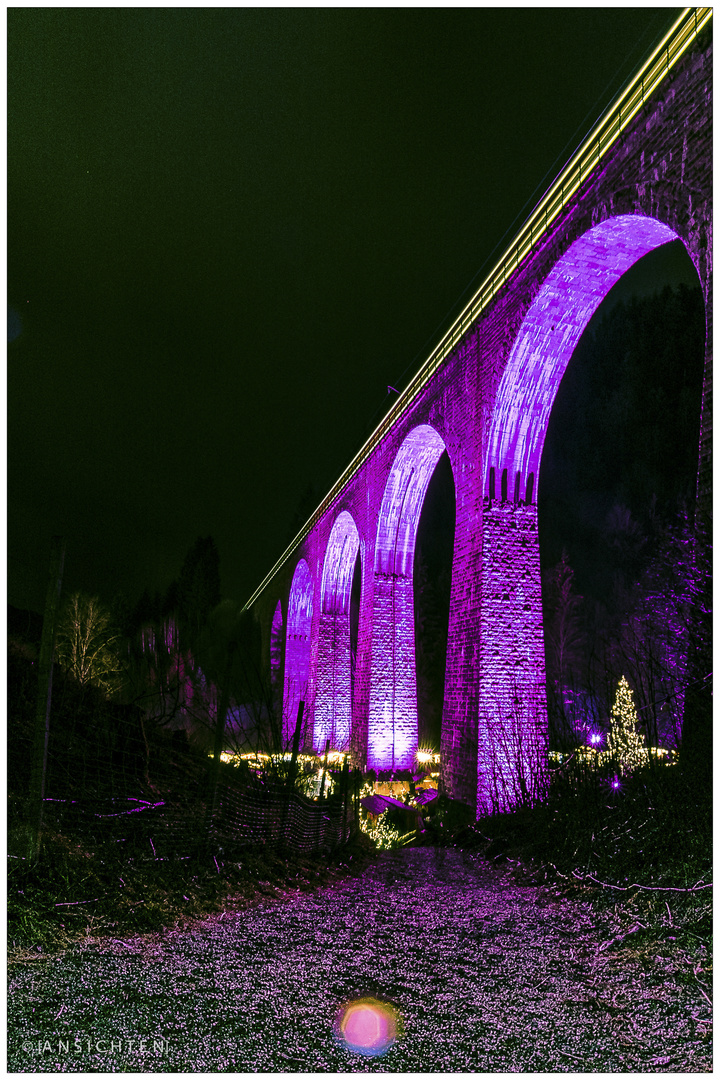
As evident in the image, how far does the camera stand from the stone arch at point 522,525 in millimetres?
7453

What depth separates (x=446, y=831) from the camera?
828cm

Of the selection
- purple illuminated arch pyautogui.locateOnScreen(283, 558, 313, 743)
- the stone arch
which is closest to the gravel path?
the stone arch

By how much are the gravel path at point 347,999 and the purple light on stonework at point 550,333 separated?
535 cm

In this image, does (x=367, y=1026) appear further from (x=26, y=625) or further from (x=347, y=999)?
(x=26, y=625)

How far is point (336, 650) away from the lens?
1831 cm

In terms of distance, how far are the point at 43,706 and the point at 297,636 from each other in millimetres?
22116

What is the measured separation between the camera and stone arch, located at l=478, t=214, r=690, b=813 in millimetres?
7453

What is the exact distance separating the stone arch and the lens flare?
4.26 meters

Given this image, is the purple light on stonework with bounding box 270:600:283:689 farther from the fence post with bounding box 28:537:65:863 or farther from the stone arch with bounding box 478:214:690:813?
the fence post with bounding box 28:537:65:863

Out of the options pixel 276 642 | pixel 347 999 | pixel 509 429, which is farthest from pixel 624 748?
pixel 276 642

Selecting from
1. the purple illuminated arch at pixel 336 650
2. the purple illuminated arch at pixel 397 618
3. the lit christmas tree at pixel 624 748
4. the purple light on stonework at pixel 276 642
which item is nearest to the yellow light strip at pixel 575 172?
the purple illuminated arch at pixel 397 618

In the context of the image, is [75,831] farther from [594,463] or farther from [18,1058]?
[594,463]

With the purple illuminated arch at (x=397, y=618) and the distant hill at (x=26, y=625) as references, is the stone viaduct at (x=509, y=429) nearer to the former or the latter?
the purple illuminated arch at (x=397, y=618)

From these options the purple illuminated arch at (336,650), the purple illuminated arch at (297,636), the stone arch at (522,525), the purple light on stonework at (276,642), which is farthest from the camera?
the purple light on stonework at (276,642)
